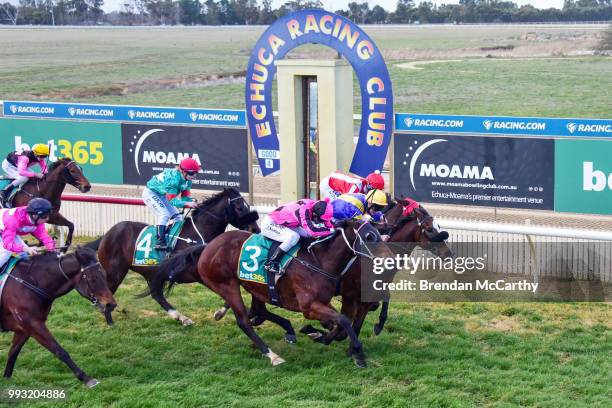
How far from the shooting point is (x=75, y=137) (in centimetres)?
1274

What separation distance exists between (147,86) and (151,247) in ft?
97.1

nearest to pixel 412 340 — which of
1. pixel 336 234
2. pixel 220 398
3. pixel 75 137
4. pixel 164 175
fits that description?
pixel 336 234

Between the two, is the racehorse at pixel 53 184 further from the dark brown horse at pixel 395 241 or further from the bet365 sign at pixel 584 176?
the bet365 sign at pixel 584 176

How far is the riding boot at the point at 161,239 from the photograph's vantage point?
8273 millimetres

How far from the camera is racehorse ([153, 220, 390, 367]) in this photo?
6.92 meters

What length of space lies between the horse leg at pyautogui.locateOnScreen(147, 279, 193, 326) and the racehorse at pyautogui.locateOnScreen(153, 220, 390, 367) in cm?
74

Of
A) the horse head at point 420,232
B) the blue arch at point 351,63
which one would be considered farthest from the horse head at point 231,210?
the blue arch at point 351,63

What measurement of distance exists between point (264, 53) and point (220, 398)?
5277 mm

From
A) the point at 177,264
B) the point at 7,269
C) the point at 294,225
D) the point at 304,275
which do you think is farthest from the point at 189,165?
the point at 7,269

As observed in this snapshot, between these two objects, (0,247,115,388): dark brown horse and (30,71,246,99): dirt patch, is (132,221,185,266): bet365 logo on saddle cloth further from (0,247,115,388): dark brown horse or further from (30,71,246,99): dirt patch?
(30,71,246,99): dirt patch

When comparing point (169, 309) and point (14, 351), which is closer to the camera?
point (14, 351)

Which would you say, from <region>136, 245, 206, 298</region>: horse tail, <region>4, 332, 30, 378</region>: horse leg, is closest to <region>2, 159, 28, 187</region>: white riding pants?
<region>136, 245, 206, 298</region>: horse tail

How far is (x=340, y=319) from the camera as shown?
679cm

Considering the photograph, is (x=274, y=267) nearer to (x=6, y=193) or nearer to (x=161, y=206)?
(x=161, y=206)
